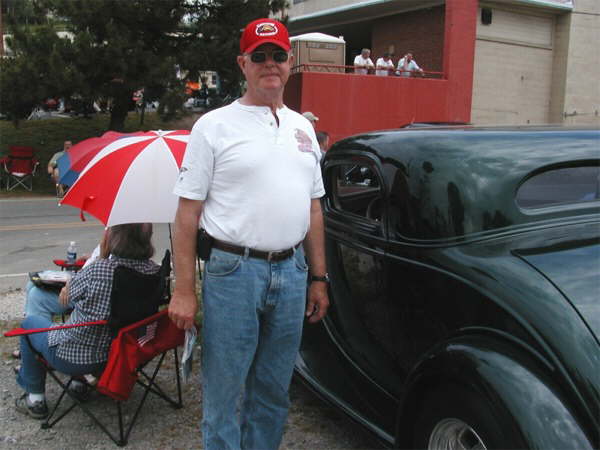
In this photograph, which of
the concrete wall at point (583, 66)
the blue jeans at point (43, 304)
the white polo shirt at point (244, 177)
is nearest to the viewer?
the white polo shirt at point (244, 177)

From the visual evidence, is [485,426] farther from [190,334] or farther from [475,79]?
[475,79]

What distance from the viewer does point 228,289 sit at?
2305mm

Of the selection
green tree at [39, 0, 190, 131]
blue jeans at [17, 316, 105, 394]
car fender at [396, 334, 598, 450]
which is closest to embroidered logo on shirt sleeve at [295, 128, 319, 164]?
car fender at [396, 334, 598, 450]

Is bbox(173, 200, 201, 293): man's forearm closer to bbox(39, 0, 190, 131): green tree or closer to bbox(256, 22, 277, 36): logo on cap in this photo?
bbox(256, 22, 277, 36): logo on cap

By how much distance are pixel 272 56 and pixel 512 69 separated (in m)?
22.0

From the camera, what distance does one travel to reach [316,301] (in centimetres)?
278

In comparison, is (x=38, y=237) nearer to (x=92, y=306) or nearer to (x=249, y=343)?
(x=92, y=306)

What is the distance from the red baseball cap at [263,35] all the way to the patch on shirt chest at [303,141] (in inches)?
13.2

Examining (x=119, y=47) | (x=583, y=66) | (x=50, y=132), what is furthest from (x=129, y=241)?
(x=583, y=66)

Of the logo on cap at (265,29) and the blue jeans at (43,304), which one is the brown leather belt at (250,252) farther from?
the blue jeans at (43,304)

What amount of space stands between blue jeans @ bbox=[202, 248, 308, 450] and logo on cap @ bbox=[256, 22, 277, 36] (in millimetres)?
871

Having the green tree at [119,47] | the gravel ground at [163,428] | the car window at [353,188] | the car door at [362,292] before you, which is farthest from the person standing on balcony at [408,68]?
the gravel ground at [163,428]

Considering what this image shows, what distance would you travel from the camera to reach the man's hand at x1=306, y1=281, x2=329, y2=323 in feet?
9.05

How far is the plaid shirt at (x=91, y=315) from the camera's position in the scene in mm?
3131
